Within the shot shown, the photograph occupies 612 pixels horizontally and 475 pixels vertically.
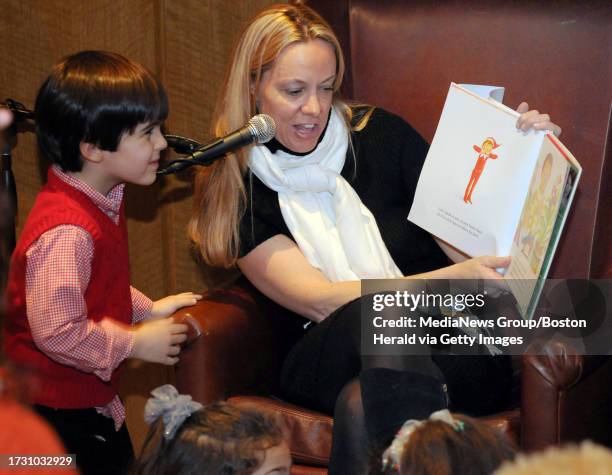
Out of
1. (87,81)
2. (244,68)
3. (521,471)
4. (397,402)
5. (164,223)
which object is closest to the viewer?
(521,471)

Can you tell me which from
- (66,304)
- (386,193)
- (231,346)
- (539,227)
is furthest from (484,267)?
(66,304)

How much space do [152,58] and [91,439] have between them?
0.98 m

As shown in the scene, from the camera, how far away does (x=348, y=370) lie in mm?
1677

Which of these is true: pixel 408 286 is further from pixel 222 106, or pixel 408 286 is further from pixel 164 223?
pixel 164 223

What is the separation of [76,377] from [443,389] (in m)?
0.64

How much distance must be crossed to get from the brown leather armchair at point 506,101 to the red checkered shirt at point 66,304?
0.21m

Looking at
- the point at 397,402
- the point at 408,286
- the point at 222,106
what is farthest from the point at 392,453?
the point at 222,106

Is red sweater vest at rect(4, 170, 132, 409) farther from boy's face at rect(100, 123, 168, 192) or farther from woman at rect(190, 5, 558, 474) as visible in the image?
woman at rect(190, 5, 558, 474)

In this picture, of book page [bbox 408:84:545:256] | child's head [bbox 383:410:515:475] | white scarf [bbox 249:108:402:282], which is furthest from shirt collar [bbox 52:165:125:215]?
child's head [bbox 383:410:515:475]

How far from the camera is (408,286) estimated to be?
1690 mm

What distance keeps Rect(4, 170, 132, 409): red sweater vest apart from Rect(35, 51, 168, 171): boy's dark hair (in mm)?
71

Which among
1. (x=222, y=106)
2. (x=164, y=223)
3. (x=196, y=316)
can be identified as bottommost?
(x=196, y=316)

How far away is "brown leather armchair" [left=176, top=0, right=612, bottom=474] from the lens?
1.63 metres

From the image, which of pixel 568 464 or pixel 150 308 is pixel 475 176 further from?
pixel 568 464
